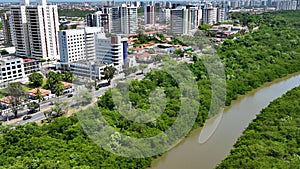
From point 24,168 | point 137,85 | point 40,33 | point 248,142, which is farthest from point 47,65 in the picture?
point 248,142

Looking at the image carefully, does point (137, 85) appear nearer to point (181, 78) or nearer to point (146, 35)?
point (181, 78)

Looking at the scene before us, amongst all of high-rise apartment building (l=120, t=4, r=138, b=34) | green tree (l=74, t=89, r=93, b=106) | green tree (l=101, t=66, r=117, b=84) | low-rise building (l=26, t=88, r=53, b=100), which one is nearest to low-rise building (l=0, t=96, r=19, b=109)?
low-rise building (l=26, t=88, r=53, b=100)

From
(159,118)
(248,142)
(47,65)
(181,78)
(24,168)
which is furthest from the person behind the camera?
(47,65)

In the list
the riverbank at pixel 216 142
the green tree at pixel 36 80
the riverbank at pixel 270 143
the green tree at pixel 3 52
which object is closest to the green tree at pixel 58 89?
the green tree at pixel 36 80

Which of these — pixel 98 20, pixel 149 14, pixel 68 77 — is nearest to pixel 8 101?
pixel 68 77

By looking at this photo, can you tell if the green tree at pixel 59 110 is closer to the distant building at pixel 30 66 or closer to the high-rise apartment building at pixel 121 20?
the distant building at pixel 30 66

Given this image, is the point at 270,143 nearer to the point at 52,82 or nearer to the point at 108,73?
the point at 108,73
